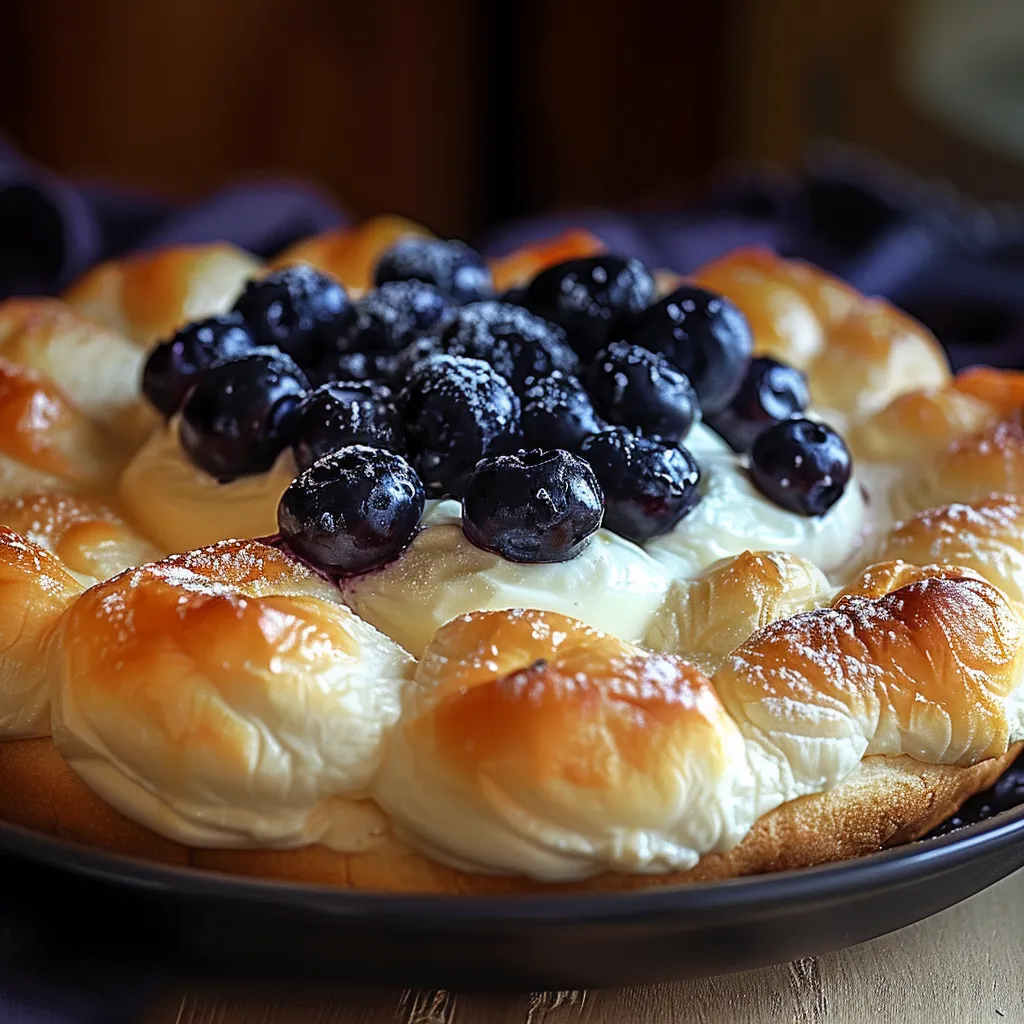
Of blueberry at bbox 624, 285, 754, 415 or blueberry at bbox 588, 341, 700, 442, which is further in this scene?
blueberry at bbox 624, 285, 754, 415

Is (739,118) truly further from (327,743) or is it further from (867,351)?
(327,743)

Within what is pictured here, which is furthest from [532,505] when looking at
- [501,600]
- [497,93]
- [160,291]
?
[497,93]

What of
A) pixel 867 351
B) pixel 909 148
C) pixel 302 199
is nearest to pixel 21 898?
pixel 867 351

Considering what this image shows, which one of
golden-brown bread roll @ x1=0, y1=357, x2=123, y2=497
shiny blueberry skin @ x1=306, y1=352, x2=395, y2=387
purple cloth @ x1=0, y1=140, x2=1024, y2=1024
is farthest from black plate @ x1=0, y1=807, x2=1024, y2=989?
purple cloth @ x1=0, y1=140, x2=1024, y2=1024

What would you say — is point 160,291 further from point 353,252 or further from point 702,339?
point 702,339

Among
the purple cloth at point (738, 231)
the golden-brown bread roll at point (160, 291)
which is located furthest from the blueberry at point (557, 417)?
the purple cloth at point (738, 231)

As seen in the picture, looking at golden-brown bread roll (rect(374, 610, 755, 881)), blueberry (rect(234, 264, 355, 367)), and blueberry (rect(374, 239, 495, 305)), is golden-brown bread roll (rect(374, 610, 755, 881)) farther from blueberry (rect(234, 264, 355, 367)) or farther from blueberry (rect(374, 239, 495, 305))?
blueberry (rect(374, 239, 495, 305))
